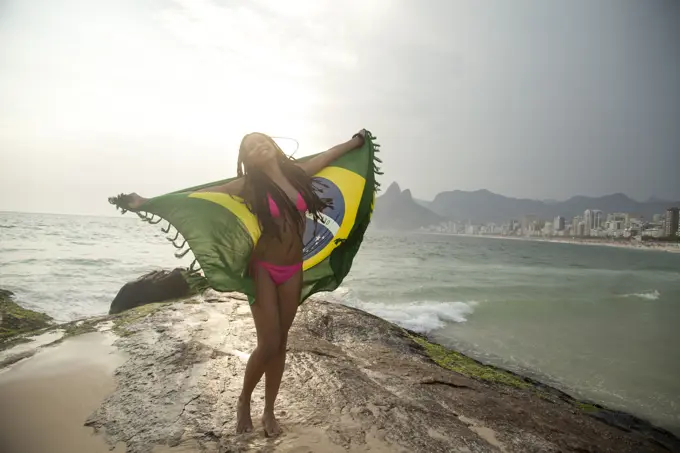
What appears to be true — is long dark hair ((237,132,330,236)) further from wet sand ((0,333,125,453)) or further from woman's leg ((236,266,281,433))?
wet sand ((0,333,125,453))

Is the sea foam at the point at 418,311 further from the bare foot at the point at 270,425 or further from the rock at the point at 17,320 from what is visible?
the rock at the point at 17,320

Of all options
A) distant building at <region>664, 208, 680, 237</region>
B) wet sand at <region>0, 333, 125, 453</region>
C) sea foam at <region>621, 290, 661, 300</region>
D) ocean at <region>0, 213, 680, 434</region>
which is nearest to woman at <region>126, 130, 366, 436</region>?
Answer: wet sand at <region>0, 333, 125, 453</region>

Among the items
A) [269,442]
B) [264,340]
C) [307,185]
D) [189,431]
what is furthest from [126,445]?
[307,185]

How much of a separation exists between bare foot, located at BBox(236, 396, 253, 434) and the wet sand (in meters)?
0.79

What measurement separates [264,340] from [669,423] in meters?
6.55

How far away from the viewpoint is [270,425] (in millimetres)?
2941

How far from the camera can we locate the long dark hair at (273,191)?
2918 millimetres

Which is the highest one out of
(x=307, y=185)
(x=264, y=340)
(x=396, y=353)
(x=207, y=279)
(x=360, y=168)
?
(x=360, y=168)

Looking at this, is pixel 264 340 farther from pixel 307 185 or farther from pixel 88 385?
pixel 88 385

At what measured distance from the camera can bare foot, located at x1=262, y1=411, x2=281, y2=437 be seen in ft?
9.53

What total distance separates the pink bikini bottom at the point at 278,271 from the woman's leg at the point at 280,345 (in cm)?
3

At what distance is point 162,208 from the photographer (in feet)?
10.1

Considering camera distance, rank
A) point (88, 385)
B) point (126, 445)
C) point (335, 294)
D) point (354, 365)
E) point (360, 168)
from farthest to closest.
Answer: point (335, 294) → point (354, 365) → point (360, 168) → point (88, 385) → point (126, 445)

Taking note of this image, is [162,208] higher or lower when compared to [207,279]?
higher
